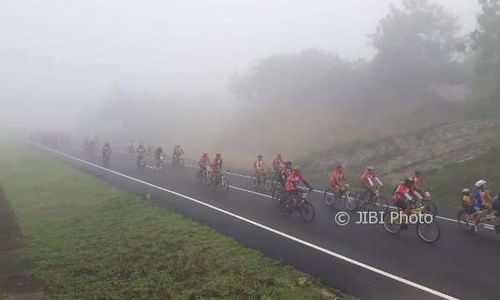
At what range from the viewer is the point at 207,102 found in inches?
3632

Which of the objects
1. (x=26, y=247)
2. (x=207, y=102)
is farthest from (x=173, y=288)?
(x=207, y=102)

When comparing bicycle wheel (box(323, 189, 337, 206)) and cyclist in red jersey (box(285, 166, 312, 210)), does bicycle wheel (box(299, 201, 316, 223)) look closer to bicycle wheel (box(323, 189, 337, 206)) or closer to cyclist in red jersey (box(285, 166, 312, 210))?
cyclist in red jersey (box(285, 166, 312, 210))

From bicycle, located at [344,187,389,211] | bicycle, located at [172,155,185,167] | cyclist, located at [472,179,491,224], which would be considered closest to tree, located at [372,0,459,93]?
bicycle, located at [172,155,185,167]

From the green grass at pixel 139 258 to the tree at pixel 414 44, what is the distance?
33040 mm

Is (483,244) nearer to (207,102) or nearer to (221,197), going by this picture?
(221,197)

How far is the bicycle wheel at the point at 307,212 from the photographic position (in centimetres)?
1912

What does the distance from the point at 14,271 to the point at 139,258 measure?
347 cm

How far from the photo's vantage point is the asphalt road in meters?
11.4

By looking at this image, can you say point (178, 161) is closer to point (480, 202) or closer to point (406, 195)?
point (406, 195)

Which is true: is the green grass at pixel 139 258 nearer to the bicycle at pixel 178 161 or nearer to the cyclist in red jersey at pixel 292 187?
the cyclist in red jersey at pixel 292 187

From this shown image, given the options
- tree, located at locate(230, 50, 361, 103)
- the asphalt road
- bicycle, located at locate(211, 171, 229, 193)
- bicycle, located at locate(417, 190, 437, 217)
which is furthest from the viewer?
tree, located at locate(230, 50, 361, 103)

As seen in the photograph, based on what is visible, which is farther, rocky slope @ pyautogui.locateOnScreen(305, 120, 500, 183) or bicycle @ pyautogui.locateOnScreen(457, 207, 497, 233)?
rocky slope @ pyautogui.locateOnScreen(305, 120, 500, 183)

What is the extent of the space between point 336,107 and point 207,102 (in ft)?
139

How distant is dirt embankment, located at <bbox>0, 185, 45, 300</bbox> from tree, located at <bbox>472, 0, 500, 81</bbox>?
3503 cm
